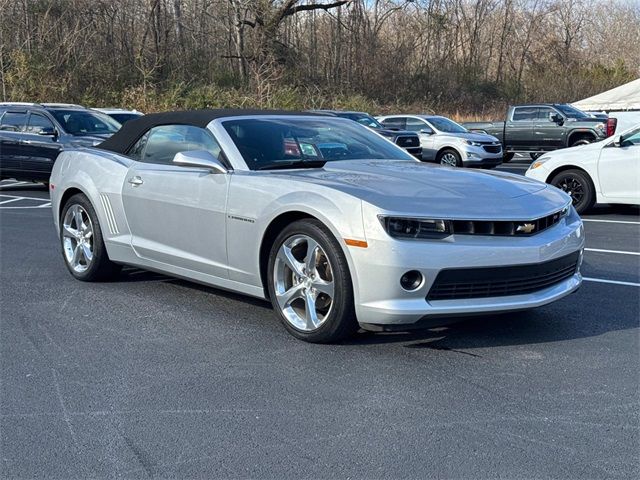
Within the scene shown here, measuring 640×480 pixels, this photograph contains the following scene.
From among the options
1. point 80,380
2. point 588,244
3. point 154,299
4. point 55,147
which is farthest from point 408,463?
point 55,147

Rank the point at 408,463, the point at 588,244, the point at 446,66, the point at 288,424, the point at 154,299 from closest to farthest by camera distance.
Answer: the point at 408,463 < the point at 288,424 < the point at 154,299 < the point at 588,244 < the point at 446,66

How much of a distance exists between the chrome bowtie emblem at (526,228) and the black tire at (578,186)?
680 cm

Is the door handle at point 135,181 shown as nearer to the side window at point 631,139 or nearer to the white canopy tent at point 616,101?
Answer: the side window at point 631,139

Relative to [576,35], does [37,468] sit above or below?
below

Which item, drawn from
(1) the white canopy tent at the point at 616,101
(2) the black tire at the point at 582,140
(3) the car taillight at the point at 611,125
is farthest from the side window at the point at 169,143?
(1) the white canopy tent at the point at 616,101

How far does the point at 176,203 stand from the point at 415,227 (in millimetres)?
2026

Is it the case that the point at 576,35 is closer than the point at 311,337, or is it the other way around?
the point at 311,337

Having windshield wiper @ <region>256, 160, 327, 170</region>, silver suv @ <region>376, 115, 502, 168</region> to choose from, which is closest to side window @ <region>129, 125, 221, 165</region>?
windshield wiper @ <region>256, 160, 327, 170</region>

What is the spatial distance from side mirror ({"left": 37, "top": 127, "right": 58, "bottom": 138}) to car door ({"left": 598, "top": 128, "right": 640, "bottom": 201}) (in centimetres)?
951

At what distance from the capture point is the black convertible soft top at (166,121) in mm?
5949

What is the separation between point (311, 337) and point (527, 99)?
149 feet

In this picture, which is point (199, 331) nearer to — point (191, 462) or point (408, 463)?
point (191, 462)

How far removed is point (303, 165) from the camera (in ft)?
18.2

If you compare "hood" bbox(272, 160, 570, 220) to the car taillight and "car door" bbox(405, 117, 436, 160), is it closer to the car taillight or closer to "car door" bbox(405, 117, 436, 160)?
"car door" bbox(405, 117, 436, 160)
